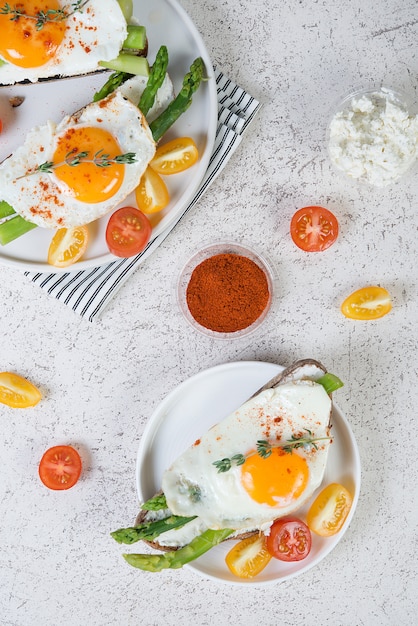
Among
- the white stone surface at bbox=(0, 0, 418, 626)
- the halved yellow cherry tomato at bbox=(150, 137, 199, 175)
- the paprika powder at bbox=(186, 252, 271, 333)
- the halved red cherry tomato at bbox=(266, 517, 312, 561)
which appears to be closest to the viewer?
the halved yellow cherry tomato at bbox=(150, 137, 199, 175)

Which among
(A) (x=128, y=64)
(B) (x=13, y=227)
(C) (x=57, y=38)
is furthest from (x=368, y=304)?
(C) (x=57, y=38)

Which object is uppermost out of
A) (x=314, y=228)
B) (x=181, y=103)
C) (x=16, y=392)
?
(x=181, y=103)

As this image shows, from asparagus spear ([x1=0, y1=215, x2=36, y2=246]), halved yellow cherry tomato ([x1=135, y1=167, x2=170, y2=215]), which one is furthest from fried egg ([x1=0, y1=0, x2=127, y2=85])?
asparagus spear ([x1=0, y1=215, x2=36, y2=246])

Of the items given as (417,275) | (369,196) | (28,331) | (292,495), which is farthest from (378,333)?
(28,331)

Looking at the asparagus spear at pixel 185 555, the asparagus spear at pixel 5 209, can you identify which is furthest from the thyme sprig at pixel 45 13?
the asparagus spear at pixel 185 555

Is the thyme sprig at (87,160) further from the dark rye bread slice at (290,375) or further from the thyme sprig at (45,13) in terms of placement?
the dark rye bread slice at (290,375)

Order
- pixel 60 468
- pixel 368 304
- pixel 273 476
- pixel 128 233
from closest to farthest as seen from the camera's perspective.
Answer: pixel 273 476, pixel 128 233, pixel 368 304, pixel 60 468

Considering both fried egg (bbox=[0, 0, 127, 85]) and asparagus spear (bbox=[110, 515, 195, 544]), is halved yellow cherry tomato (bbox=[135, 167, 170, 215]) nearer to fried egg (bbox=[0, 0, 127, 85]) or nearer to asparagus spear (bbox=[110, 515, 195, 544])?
fried egg (bbox=[0, 0, 127, 85])

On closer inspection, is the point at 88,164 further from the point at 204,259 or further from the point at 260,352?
the point at 260,352
